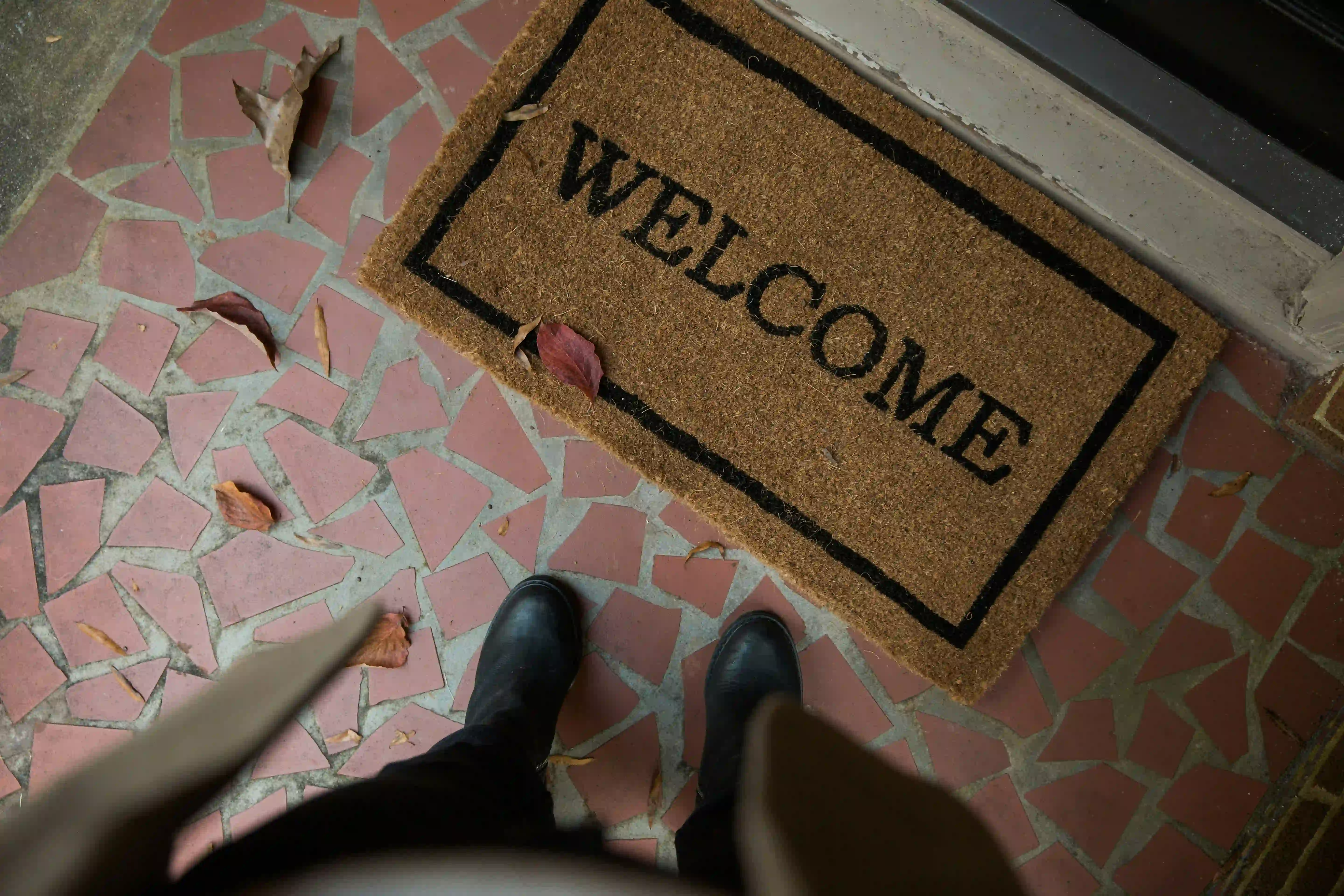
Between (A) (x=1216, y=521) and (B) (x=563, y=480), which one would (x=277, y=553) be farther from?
(A) (x=1216, y=521)

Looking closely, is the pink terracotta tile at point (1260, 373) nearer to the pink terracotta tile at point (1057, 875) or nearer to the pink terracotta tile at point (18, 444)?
the pink terracotta tile at point (1057, 875)

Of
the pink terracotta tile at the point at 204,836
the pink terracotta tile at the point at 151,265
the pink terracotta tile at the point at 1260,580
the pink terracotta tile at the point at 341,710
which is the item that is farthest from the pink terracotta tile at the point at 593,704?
the pink terracotta tile at the point at 1260,580

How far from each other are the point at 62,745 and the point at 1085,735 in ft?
6.75

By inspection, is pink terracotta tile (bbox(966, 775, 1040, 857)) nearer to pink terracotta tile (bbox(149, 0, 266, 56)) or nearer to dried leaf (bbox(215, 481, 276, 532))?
dried leaf (bbox(215, 481, 276, 532))

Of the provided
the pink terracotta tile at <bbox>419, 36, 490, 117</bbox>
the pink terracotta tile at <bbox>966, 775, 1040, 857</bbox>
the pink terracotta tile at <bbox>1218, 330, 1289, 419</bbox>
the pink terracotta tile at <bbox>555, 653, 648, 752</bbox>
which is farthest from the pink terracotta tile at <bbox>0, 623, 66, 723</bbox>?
the pink terracotta tile at <bbox>1218, 330, 1289, 419</bbox>

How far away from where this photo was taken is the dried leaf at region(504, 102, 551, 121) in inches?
62.2

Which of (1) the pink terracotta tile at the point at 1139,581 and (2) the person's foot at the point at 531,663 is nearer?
(2) the person's foot at the point at 531,663

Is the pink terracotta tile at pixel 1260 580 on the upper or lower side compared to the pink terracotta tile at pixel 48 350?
upper

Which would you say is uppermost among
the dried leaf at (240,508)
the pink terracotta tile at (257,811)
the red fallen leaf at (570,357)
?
the red fallen leaf at (570,357)

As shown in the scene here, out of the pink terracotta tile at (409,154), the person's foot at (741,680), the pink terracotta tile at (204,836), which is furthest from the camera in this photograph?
the pink terracotta tile at (409,154)

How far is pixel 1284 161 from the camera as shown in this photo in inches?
54.8

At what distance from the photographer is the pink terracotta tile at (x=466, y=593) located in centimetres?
159

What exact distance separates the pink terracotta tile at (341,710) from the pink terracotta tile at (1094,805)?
53.9 inches

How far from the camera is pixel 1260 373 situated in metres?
1.61
